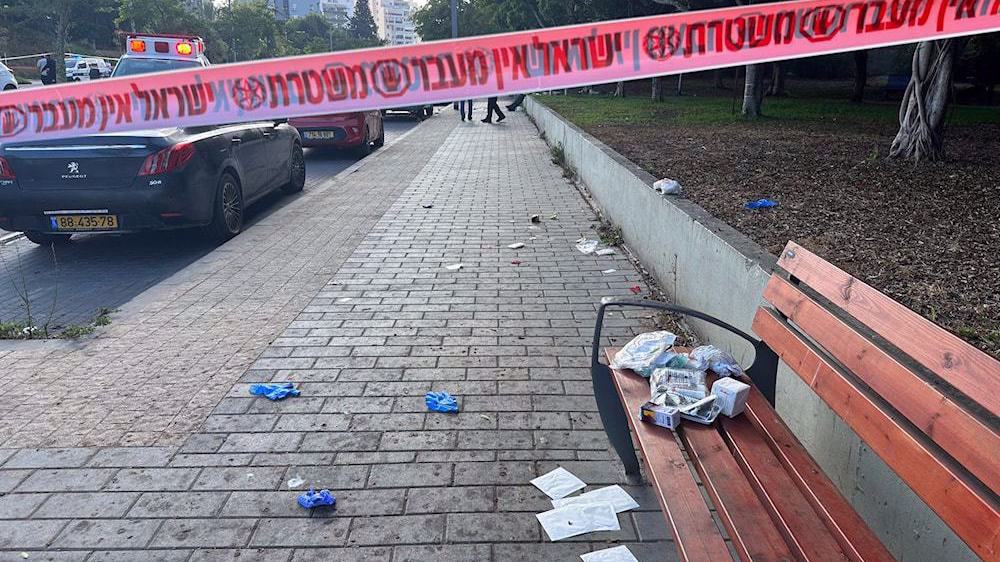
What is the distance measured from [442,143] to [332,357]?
14.8m

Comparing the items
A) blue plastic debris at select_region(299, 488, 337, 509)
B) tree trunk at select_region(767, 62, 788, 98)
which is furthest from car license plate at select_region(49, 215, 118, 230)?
tree trunk at select_region(767, 62, 788, 98)

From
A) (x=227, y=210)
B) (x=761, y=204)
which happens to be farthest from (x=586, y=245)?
(x=227, y=210)

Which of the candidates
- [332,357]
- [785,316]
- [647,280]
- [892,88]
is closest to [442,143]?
[647,280]

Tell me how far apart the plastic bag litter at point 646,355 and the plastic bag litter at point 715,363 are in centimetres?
10

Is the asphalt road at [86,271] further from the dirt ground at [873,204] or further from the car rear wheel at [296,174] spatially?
the dirt ground at [873,204]

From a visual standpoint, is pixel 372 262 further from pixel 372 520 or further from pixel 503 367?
pixel 372 520

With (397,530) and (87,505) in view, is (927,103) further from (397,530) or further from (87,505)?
(87,505)

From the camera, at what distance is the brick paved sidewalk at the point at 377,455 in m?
2.88

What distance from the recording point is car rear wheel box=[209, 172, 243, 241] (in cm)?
778

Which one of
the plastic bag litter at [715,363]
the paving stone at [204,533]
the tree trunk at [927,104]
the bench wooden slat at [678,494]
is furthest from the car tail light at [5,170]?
the tree trunk at [927,104]

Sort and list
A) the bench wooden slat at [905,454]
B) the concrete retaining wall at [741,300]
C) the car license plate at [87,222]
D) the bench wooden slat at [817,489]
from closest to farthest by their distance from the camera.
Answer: the bench wooden slat at [905,454]
the bench wooden slat at [817,489]
the concrete retaining wall at [741,300]
the car license plate at [87,222]

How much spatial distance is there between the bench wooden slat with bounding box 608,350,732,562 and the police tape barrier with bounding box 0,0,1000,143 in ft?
5.31

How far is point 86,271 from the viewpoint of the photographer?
6883 millimetres

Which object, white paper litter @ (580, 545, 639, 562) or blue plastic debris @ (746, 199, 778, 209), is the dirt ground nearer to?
blue plastic debris @ (746, 199, 778, 209)
